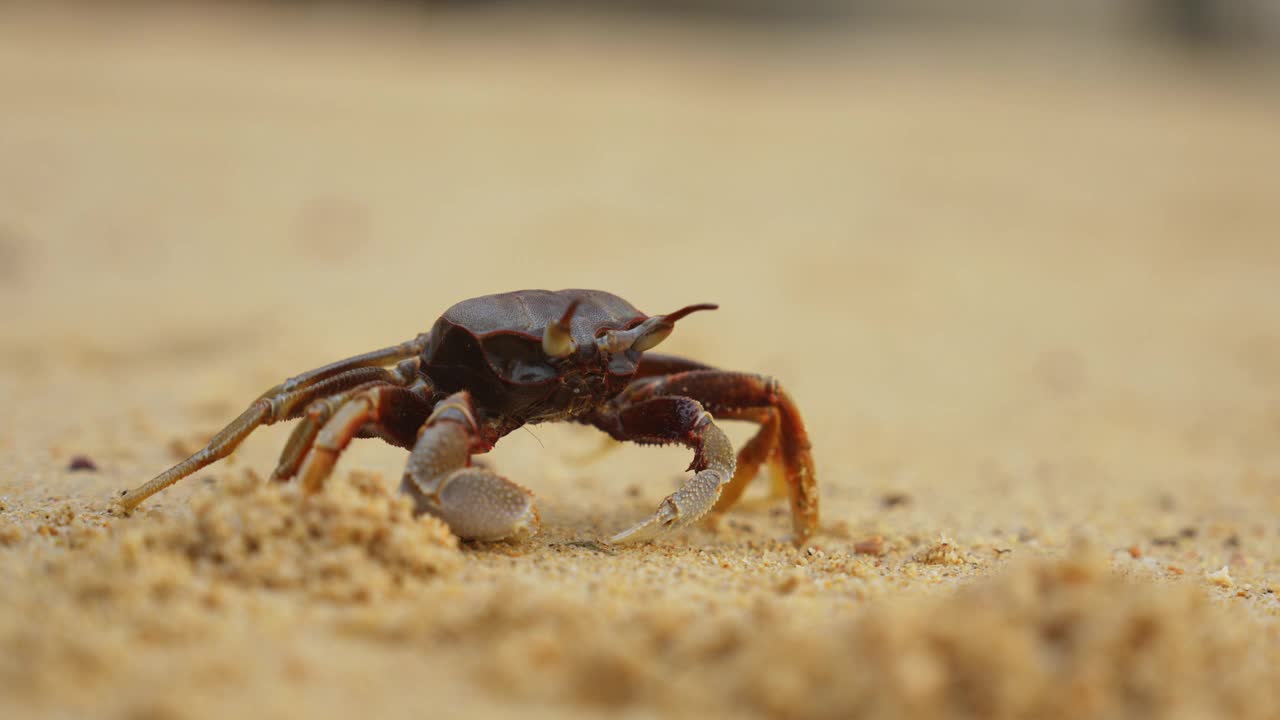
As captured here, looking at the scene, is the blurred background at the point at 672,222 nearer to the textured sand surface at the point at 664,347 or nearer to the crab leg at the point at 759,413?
the textured sand surface at the point at 664,347

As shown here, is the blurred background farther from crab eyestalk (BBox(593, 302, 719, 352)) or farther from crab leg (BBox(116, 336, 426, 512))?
crab eyestalk (BBox(593, 302, 719, 352))

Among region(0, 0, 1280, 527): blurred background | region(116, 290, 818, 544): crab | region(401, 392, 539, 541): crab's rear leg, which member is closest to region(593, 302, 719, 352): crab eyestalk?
region(116, 290, 818, 544): crab

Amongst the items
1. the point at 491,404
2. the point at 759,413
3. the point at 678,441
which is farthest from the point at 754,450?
the point at 491,404

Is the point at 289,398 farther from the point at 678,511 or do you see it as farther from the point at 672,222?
the point at 672,222

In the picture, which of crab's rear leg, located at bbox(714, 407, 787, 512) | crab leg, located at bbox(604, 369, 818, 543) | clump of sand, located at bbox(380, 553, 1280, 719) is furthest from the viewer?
crab's rear leg, located at bbox(714, 407, 787, 512)

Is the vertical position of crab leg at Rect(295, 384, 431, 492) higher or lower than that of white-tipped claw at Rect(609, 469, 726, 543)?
higher

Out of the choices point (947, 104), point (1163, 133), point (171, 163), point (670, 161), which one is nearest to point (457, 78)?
point (670, 161)

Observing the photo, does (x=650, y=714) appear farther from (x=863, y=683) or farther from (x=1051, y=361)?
(x=1051, y=361)

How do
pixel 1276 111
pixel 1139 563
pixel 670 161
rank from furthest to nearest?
pixel 1276 111 → pixel 670 161 → pixel 1139 563
